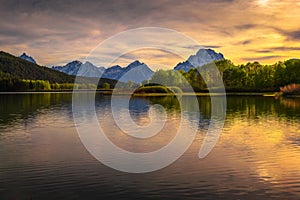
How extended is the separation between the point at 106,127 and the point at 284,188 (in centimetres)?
2740

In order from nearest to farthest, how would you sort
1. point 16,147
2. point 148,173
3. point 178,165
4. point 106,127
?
point 148,173 → point 178,165 → point 16,147 → point 106,127

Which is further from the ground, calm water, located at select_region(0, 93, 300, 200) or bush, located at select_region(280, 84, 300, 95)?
bush, located at select_region(280, 84, 300, 95)

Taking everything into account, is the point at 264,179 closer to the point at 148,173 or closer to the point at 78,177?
the point at 148,173

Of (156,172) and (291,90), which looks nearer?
(156,172)

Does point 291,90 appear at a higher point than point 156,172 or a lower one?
higher

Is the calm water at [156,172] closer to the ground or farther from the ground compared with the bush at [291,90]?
closer to the ground

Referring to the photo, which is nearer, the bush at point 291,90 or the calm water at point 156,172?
the calm water at point 156,172

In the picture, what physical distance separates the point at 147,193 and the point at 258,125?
29488 mm

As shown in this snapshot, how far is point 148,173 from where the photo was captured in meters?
19.9

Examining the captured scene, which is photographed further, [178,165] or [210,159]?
[210,159]

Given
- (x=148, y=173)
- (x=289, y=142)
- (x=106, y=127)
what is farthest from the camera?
(x=106, y=127)

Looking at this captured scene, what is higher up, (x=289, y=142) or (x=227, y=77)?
(x=227, y=77)

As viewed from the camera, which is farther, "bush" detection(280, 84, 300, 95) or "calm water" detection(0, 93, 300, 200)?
"bush" detection(280, 84, 300, 95)

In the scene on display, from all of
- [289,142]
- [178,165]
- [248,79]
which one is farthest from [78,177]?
[248,79]
